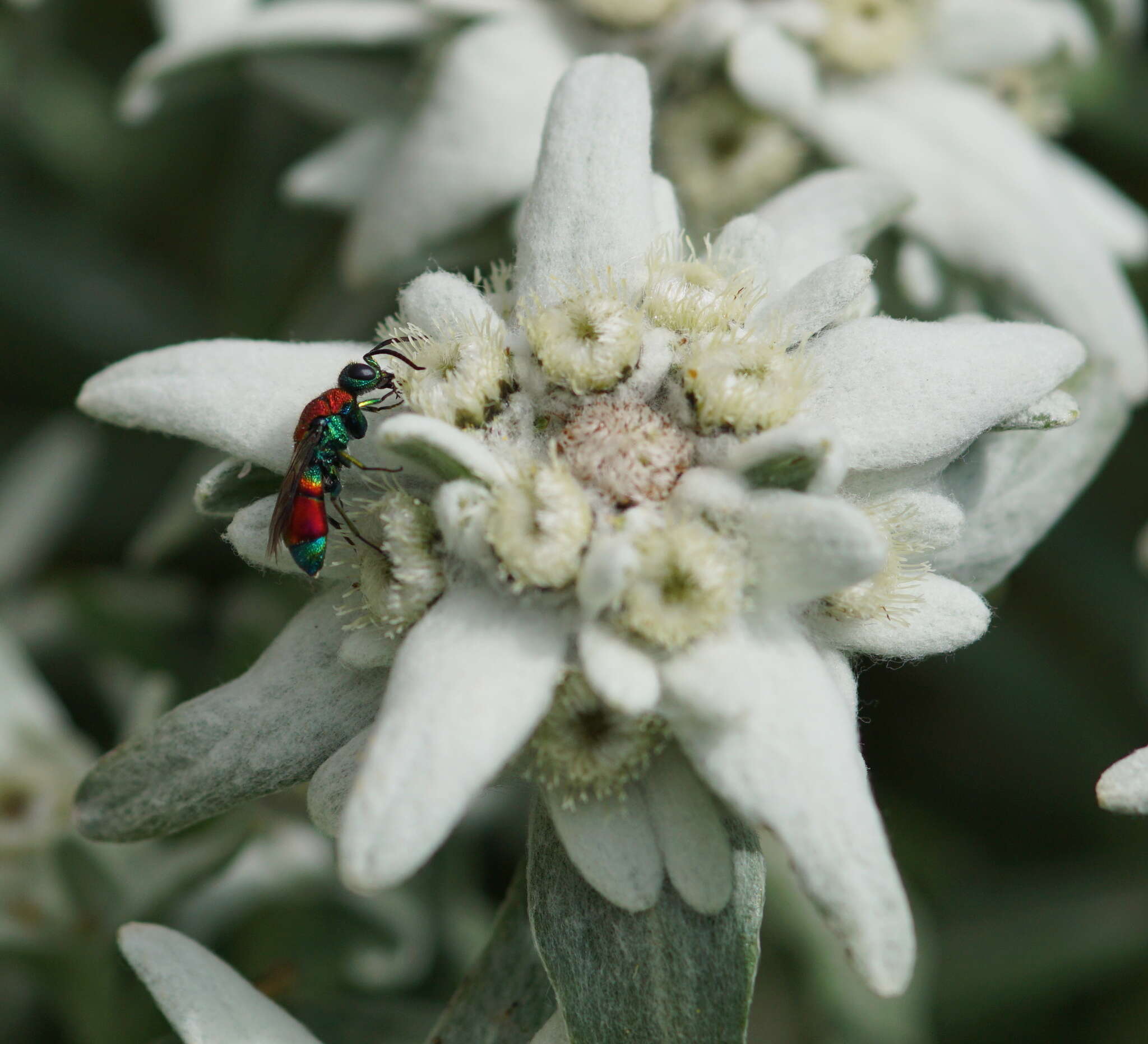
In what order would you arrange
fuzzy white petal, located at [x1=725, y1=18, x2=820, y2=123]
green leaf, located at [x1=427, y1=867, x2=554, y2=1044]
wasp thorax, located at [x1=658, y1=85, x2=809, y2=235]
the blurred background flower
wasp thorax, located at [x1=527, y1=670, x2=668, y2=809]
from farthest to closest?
the blurred background flower < wasp thorax, located at [x1=658, y1=85, x2=809, y2=235] < fuzzy white petal, located at [x1=725, y1=18, x2=820, y2=123] < green leaf, located at [x1=427, y1=867, x2=554, y2=1044] < wasp thorax, located at [x1=527, y1=670, x2=668, y2=809]

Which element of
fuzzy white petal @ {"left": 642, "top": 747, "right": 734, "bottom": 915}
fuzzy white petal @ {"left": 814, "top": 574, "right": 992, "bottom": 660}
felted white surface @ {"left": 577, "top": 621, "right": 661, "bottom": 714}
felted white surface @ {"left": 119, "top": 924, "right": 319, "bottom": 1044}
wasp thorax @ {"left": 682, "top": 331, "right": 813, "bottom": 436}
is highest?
wasp thorax @ {"left": 682, "top": 331, "right": 813, "bottom": 436}

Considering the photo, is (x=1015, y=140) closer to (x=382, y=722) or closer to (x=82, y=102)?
(x=382, y=722)

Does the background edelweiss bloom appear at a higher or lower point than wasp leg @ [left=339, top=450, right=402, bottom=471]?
higher

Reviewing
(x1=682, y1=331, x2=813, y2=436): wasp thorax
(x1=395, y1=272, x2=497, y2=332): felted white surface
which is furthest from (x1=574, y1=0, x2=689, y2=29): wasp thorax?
(x1=682, y1=331, x2=813, y2=436): wasp thorax

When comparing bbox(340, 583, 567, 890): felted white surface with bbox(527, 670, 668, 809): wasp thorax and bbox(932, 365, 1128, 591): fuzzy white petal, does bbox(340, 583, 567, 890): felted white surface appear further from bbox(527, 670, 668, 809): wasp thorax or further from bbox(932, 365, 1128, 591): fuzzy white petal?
bbox(932, 365, 1128, 591): fuzzy white petal

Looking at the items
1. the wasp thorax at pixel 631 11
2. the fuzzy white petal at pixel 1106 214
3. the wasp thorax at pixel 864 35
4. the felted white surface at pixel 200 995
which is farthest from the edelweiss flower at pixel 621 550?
the fuzzy white petal at pixel 1106 214

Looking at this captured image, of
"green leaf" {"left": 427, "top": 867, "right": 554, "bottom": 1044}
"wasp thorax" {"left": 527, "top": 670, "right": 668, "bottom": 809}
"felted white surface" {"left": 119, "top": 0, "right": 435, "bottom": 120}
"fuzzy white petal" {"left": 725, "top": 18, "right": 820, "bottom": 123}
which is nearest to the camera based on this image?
"wasp thorax" {"left": 527, "top": 670, "right": 668, "bottom": 809}
